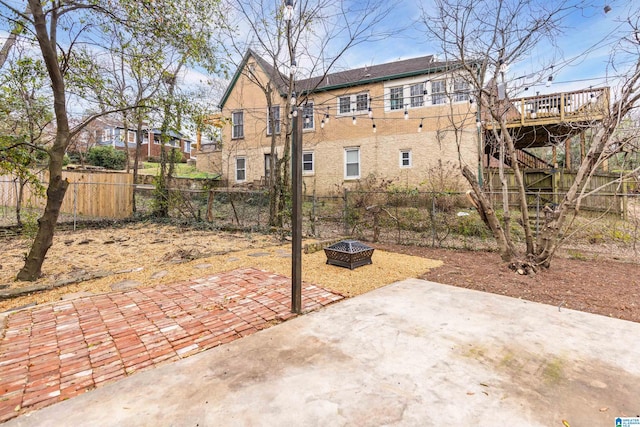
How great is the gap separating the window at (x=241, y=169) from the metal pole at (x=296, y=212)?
594 inches

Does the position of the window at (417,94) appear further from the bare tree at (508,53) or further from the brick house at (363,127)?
the bare tree at (508,53)

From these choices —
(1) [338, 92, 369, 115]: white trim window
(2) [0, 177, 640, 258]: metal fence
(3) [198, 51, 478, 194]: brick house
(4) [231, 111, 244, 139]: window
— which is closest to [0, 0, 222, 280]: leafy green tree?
(2) [0, 177, 640, 258]: metal fence

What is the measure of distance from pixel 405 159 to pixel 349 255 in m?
9.88

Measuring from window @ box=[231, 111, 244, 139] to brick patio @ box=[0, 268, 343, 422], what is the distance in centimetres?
1482

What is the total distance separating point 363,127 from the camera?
49.5 ft

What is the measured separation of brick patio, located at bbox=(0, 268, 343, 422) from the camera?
7.65 feet

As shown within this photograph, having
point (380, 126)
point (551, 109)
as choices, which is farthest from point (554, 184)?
point (380, 126)

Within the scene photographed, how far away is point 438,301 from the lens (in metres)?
4.07

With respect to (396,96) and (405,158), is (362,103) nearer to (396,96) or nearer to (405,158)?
(396,96)

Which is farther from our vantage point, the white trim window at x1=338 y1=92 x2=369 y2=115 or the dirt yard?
the white trim window at x1=338 y1=92 x2=369 y2=115

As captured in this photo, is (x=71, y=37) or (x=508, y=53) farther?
(x=508, y=53)

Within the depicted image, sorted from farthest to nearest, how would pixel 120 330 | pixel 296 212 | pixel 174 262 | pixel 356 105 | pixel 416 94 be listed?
pixel 356 105 < pixel 416 94 < pixel 174 262 < pixel 296 212 < pixel 120 330

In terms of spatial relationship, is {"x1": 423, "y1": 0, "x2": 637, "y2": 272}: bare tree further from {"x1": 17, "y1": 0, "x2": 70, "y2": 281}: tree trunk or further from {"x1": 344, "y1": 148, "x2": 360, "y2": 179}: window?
{"x1": 344, "y1": 148, "x2": 360, "y2": 179}: window

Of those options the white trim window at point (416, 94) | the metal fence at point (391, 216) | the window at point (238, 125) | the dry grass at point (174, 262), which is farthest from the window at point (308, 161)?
the dry grass at point (174, 262)
